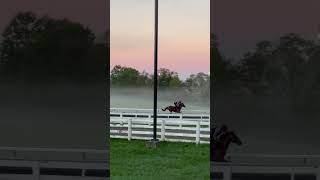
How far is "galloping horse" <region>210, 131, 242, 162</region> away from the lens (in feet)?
12.5

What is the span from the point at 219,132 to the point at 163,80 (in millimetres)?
2094

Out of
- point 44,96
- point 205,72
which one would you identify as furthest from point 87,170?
point 205,72

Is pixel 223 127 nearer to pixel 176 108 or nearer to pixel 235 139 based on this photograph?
pixel 235 139

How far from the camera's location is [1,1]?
159 inches

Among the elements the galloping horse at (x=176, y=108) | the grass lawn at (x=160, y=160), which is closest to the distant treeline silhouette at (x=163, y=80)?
the galloping horse at (x=176, y=108)

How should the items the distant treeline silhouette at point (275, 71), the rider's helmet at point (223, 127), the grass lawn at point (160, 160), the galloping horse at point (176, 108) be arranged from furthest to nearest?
1. the grass lawn at point (160, 160)
2. the galloping horse at point (176, 108)
3. the rider's helmet at point (223, 127)
4. the distant treeline silhouette at point (275, 71)

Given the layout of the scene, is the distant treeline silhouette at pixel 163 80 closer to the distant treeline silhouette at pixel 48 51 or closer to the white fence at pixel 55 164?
the distant treeline silhouette at pixel 48 51

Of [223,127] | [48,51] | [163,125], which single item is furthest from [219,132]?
[163,125]

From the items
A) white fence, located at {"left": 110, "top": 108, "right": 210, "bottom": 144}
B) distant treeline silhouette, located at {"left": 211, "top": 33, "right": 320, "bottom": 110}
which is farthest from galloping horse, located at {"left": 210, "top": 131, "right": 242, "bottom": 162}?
white fence, located at {"left": 110, "top": 108, "right": 210, "bottom": 144}

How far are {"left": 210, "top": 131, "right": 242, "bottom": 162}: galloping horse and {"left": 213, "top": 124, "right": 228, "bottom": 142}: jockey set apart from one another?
0.08 ft

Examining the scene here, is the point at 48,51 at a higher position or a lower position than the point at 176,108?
higher

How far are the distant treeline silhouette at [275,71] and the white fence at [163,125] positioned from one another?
218 centimetres

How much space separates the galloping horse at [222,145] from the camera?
3.80 metres

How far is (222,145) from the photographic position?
3.83 m
